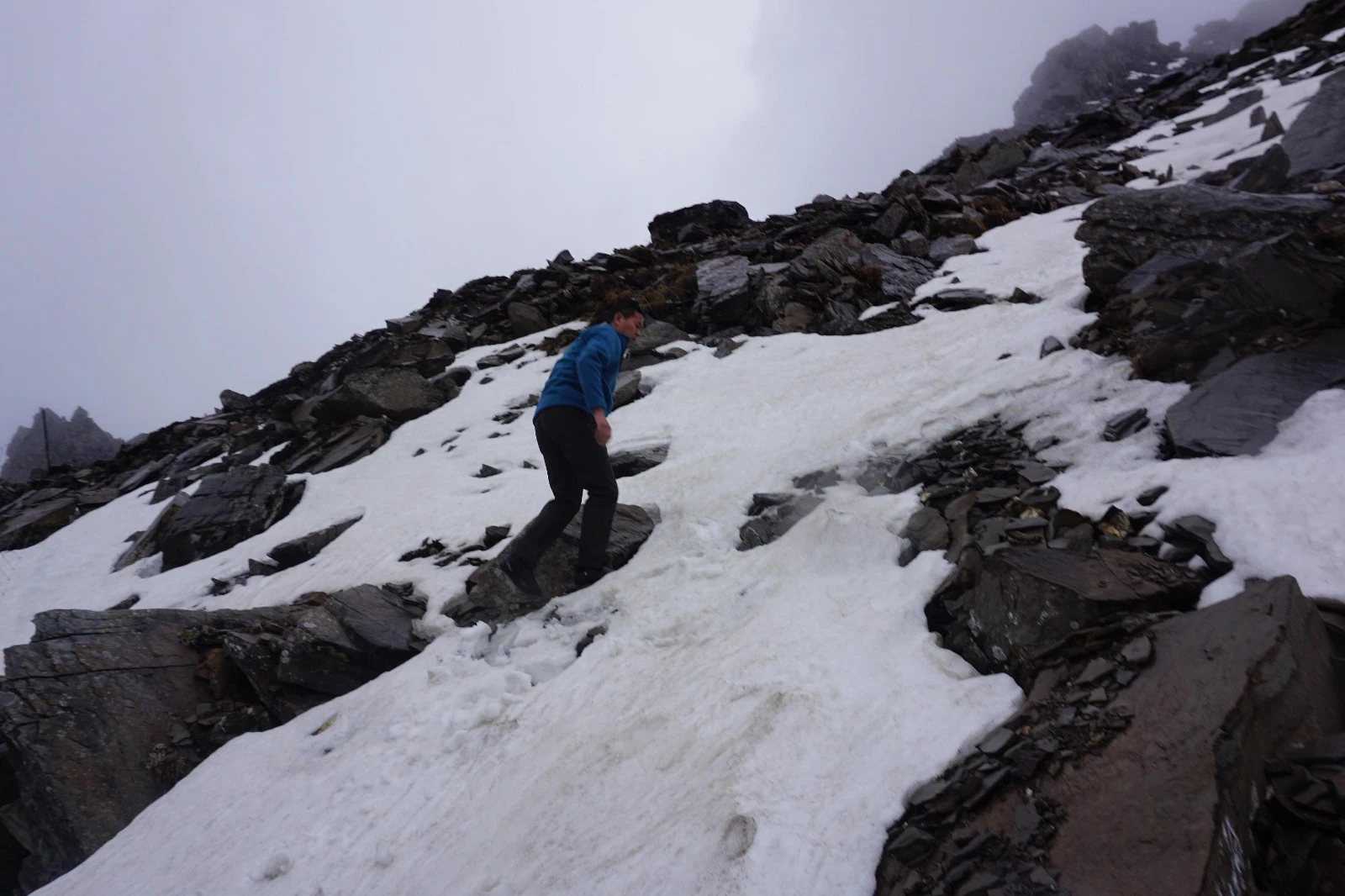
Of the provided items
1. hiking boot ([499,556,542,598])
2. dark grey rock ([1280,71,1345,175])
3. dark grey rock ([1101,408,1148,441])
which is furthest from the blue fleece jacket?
dark grey rock ([1280,71,1345,175])

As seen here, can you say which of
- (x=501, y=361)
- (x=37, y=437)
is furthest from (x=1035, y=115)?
(x=37, y=437)

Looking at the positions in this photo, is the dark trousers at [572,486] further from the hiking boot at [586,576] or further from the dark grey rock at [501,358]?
the dark grey rock at [501,358]

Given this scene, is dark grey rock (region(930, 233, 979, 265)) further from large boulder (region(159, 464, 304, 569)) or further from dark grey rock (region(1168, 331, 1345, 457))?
large boulder (region(159, 464, 304, 569))

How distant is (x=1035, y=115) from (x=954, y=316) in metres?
60.1

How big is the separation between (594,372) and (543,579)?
7.39 feet

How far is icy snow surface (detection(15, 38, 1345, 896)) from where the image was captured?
3.58 meters

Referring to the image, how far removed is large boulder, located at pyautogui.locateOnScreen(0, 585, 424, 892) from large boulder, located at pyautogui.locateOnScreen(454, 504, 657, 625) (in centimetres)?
66

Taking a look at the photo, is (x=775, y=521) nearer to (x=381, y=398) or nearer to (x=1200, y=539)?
(x=1200, y=539)

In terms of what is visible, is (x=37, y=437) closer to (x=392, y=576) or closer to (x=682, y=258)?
(x=682, y=258)

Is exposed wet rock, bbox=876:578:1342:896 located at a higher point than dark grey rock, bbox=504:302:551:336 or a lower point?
lower

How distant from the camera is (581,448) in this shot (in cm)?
650

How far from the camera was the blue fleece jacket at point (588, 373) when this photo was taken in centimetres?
636

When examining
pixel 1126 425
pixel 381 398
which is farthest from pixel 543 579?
pixel 381 398

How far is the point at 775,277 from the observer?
16016 millimetres
